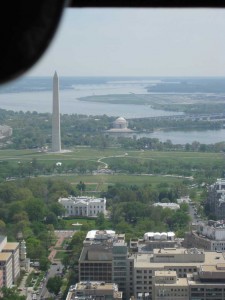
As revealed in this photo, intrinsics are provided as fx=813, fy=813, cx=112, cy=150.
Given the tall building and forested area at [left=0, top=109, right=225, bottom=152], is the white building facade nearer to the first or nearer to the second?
the tall building

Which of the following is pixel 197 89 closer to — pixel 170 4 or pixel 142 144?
pixel 142 144

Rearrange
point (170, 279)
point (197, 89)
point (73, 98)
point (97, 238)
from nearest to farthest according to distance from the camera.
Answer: point (170, 279)
point (97, 238)
point (73, 98)
point (197, 89)

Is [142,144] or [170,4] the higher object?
[170,4]

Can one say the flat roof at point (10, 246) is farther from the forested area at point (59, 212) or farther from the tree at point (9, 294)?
the tree at point (9, 294)

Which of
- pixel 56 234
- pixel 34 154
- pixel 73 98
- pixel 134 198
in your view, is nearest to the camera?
pixel 56 234

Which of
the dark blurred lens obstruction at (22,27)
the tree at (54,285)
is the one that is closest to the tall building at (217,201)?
the tree at (54,285)

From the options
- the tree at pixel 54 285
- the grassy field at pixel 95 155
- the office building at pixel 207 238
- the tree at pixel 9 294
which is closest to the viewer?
the tree at pixel 9 294

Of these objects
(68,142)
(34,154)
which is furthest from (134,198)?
(68,142)

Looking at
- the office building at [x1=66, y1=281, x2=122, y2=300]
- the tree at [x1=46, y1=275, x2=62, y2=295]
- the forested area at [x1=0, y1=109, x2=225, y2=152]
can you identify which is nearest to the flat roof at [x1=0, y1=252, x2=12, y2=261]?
the tree at [x1=46, y1=275, x2=62, y2=295]
